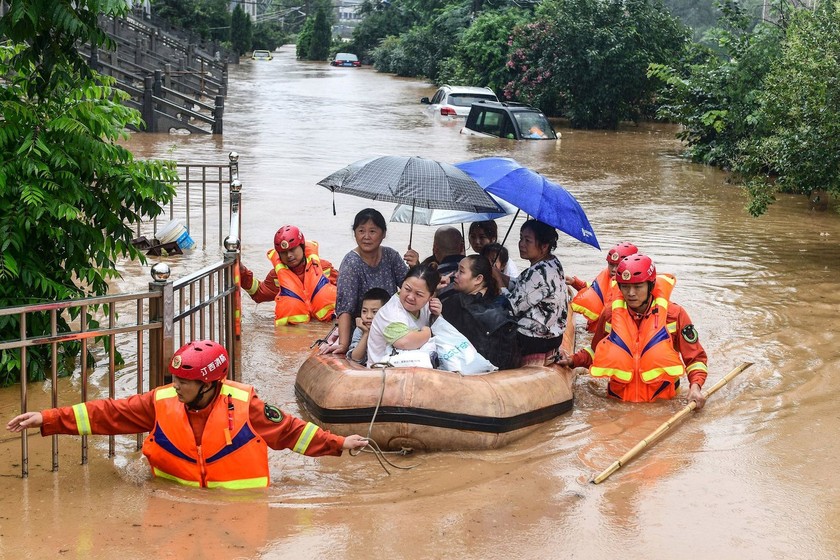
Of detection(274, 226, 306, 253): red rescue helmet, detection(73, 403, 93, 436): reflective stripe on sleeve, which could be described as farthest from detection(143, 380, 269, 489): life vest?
detection(274, 226, 306, 253): red rescue helmet

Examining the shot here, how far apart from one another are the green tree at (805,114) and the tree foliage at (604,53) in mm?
19384

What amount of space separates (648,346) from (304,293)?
3609mm

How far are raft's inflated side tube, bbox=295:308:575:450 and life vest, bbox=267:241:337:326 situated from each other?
294 centimetres

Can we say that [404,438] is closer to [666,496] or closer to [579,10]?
[666,496]

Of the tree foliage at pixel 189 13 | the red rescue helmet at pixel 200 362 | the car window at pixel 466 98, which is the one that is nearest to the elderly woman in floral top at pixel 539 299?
the red rescue helmet at pixel 200 362

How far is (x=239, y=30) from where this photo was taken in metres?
82.6

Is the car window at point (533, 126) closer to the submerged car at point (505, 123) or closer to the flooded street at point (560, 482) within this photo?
the submerged car at point (505, 123)

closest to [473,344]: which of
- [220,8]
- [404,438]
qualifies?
[404,438]

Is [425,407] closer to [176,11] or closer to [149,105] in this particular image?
[149,105]

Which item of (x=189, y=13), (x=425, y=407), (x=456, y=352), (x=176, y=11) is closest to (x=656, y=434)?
(x=456, y=352)

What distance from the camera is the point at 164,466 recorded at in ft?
19.4

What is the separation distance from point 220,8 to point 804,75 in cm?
6737

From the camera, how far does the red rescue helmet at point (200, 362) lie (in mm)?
5477

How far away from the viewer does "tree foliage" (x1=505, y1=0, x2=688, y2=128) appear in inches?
1316
